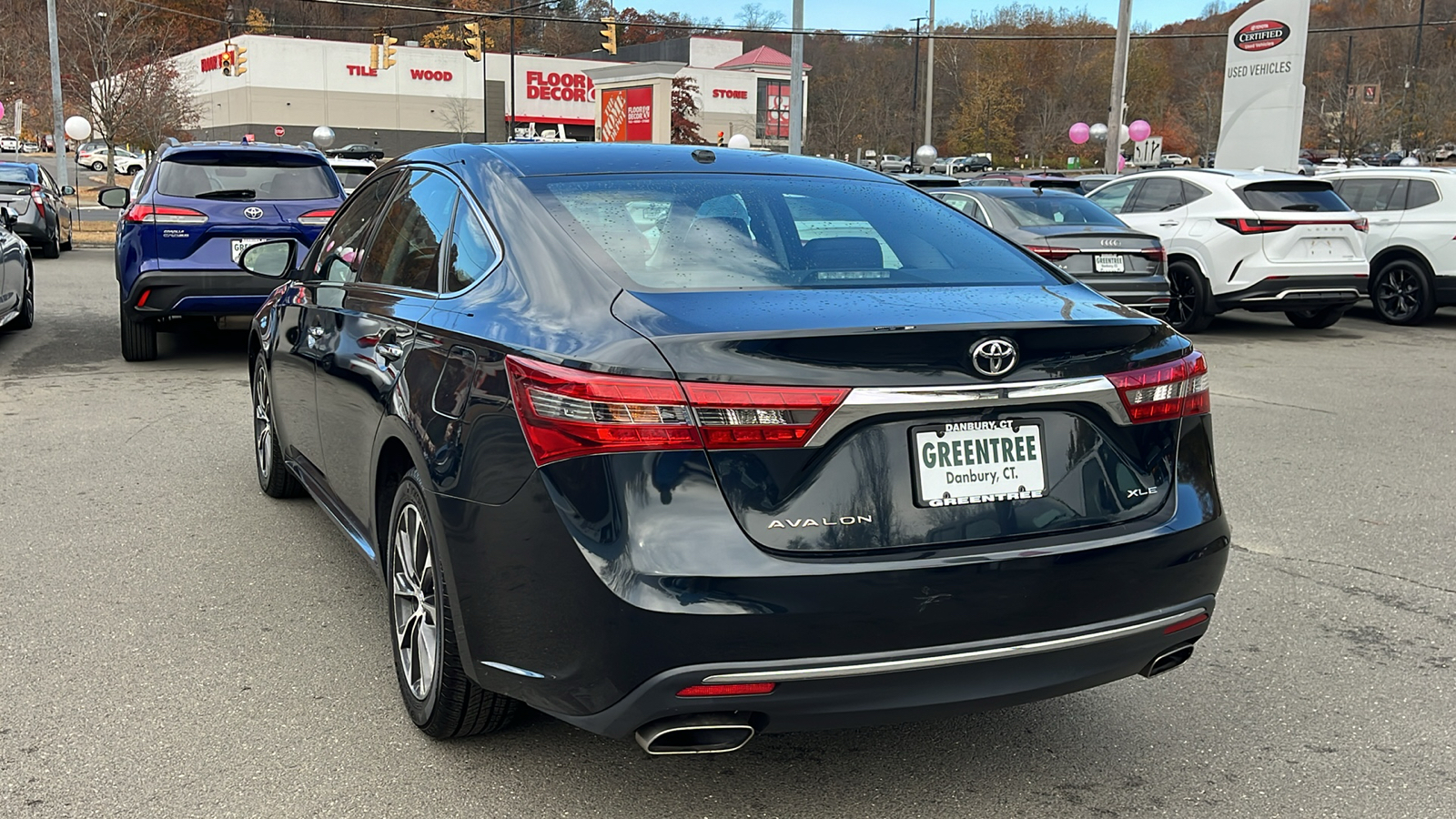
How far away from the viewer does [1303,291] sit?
42.9ft

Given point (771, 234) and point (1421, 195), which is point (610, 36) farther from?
point (771, 234)

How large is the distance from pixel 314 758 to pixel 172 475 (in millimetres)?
3609

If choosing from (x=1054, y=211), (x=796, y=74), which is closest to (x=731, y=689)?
(x=1054, y=211)

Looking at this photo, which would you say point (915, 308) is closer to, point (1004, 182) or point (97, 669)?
point (97, 669)

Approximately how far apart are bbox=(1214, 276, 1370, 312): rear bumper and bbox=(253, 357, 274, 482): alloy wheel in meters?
10.5

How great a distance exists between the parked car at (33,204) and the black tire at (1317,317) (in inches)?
677

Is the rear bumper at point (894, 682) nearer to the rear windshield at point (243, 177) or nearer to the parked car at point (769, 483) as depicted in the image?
the parked car at point (769, 483)

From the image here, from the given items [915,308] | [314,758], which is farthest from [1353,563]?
[314,758]

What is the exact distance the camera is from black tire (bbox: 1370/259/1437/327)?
47.3ft

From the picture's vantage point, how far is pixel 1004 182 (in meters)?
19.4

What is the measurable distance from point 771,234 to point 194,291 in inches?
284

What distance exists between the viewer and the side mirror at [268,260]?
5410 millimetres

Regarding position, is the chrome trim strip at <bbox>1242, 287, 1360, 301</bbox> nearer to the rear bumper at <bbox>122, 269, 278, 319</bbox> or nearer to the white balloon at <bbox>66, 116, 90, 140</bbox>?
the rear bumper at <bbox>122, 269, 278, 319</bbox>

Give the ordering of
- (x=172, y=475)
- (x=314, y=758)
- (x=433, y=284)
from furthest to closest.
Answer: (x=172, y=475) → (x=433, y=284) → (x=314, y=758)
